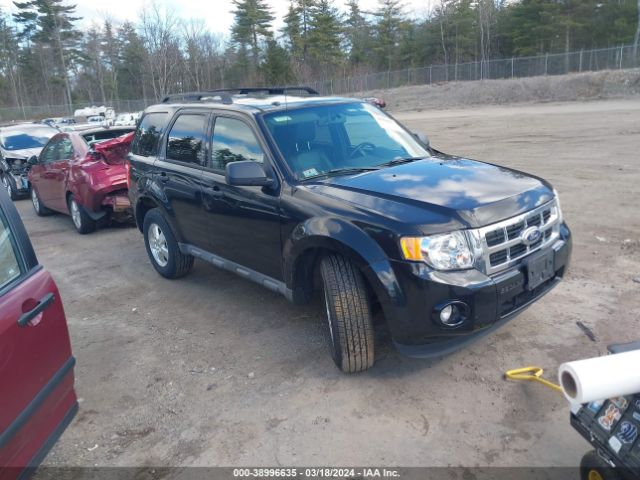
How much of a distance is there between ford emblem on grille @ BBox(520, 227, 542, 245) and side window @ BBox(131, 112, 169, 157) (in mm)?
3915

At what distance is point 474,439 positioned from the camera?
308cm

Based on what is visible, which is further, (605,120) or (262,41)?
(262,41)

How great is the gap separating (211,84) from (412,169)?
60771 mm

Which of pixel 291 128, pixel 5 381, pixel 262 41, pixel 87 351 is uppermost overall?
pixel 262 41

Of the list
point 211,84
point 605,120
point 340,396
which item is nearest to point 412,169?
point 340,396

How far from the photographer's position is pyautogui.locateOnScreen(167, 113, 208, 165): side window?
16.7ft

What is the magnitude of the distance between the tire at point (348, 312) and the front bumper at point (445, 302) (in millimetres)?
241

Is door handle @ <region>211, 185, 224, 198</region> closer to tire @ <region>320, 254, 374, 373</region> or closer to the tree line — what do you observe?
tire @ <region>320, 254, 374, 373</region>

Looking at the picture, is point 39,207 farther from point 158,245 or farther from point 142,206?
point 158,245

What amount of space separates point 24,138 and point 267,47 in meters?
56.0

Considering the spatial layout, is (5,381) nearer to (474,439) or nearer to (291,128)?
(474,439)

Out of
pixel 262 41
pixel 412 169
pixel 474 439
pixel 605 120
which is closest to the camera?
pixel 474 439

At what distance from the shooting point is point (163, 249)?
6.10 meters

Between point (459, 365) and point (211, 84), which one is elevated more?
point (211, 84)
